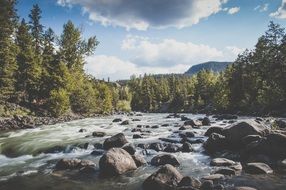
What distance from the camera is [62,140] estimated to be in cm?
2916

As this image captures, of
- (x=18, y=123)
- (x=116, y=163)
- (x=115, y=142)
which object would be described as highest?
(x=18, y=123)

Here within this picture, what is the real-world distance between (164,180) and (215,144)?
9.17 meters

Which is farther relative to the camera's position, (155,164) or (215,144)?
(215,144)

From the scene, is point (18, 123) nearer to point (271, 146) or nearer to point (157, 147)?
point (157, 147)

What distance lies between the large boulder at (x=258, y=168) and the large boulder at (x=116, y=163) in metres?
6.10

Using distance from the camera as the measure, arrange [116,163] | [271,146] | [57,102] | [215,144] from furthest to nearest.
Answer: [57,102] → [215,144] → [271,146] → [116,163]

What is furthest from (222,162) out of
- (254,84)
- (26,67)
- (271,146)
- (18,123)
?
(254,84)

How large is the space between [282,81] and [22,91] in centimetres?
4576

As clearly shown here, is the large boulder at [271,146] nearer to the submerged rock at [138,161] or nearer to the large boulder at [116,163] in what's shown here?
the submerged rock at [138,161]

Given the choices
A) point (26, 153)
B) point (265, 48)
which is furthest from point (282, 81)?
point (26, 153)

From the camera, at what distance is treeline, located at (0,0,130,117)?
158 ft

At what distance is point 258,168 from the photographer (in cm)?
1694

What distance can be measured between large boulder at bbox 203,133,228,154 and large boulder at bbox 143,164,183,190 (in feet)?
25.8

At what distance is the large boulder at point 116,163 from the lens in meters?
17.4
